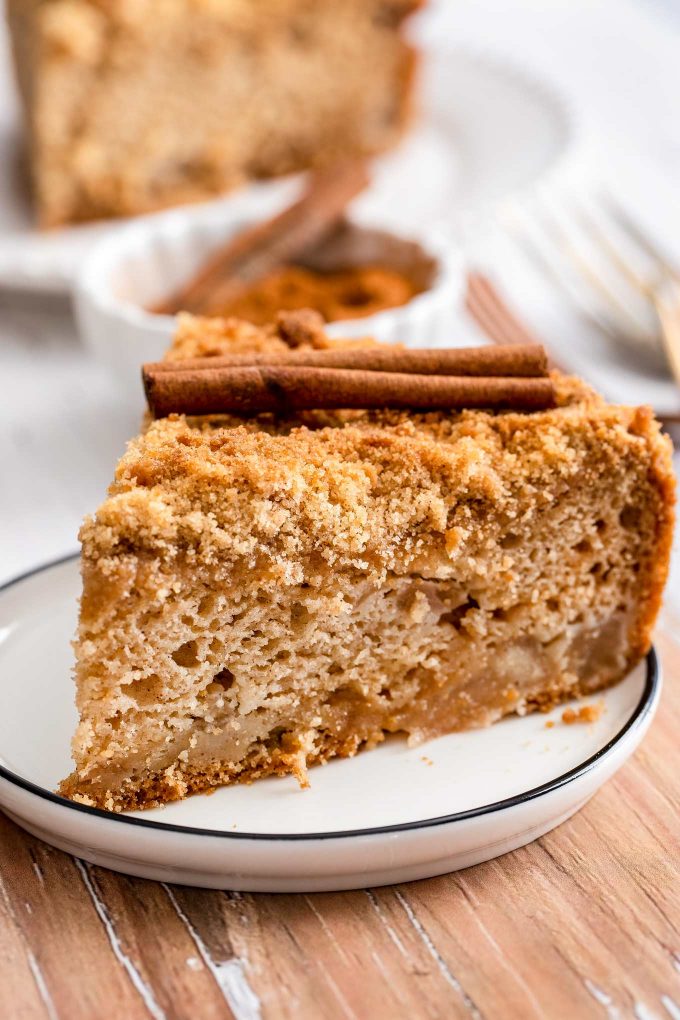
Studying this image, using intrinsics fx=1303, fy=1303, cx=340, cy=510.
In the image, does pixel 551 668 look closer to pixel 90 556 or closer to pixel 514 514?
pixel 514 514

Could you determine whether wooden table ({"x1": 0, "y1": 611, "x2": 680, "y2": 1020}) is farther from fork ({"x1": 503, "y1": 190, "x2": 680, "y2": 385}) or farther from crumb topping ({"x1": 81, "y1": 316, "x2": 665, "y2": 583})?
fork ({"x1": 503, "y1": 190, "x2": 680, "y2": 385})

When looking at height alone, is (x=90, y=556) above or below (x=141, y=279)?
above

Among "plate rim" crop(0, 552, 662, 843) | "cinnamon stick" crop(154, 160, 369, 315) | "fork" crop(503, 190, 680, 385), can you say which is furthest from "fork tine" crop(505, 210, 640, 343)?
"plate rim" crop(0, 552, 662, 843)

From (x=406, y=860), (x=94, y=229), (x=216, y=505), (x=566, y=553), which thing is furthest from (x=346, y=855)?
(x=94, y=229)

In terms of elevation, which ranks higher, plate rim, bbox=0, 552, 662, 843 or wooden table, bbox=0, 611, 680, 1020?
plate rim, bbox=0, 552, 662, 843

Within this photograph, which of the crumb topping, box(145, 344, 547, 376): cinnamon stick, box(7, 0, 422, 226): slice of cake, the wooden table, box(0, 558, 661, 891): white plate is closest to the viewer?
the wooden table

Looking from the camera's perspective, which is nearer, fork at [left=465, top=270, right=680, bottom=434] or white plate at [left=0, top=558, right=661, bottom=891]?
white plate at [left=0, top=558, right=661, bottom=891]

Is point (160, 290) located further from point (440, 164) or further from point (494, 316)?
point (440, 164)
